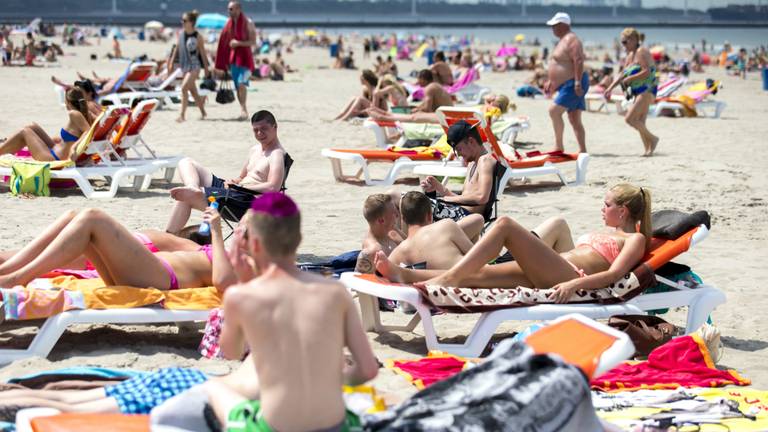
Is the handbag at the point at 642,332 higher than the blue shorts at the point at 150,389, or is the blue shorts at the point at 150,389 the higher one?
the blue shorts at the point at 150,389

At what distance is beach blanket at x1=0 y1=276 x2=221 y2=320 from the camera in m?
4.59

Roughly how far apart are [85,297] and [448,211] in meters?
2.72

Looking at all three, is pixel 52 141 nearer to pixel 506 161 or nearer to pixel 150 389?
pixel 506 161

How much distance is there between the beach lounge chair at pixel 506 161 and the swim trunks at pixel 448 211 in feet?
7.41

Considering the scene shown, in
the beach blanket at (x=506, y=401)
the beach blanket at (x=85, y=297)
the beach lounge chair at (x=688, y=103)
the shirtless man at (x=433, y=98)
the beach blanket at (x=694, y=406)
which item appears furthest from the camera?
the beach lounge chair at (x=688, y=103)

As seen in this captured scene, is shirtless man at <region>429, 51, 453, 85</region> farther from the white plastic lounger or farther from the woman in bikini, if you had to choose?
the white plastic lounger

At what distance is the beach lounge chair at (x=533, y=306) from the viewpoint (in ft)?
15.9

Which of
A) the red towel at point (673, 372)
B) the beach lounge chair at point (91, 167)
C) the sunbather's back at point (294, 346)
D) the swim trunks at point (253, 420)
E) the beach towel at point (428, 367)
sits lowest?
the red towel at point (673, 372)

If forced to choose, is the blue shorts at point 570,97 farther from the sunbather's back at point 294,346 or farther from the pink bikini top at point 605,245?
the sunbather's back at point 294,346

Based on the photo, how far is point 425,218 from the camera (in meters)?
5.51

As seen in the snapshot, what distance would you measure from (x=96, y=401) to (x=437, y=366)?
151 cm

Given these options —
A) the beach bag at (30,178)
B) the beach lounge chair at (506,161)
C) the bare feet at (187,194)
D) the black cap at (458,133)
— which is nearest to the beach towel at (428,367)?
the bare feet at (187,194)

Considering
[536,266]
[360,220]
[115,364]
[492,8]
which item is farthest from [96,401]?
[492,8]

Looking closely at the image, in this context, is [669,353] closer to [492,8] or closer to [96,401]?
[96,401]
